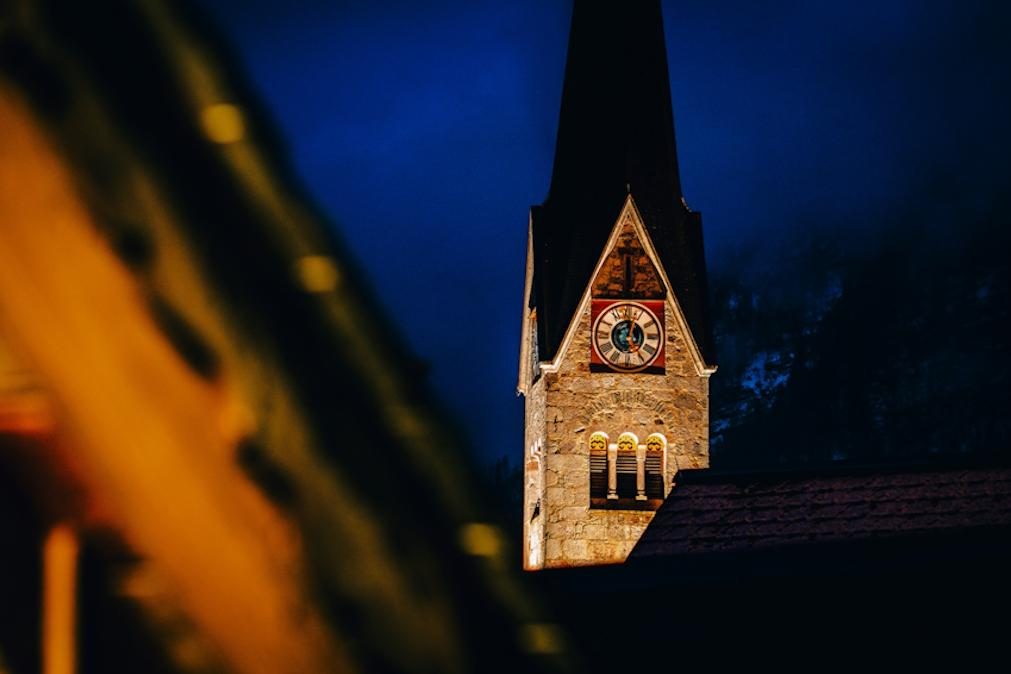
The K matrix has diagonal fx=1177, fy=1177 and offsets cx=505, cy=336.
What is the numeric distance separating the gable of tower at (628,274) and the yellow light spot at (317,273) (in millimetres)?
21246

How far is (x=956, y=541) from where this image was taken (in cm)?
675

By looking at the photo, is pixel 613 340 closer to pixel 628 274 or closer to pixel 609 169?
pixel 628 274

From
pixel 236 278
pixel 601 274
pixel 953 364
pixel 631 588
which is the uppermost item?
pixel 953 364

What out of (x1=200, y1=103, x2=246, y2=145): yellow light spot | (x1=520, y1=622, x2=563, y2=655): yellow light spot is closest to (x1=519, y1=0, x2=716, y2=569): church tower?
(x1=520, y1=622, x2=563, y2=655): yellow light spot

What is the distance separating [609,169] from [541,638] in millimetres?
23145

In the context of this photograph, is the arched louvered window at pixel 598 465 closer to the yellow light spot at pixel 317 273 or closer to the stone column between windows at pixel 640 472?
the stone column between windows at pixel 640 472

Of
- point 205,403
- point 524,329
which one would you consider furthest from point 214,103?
point 524,329

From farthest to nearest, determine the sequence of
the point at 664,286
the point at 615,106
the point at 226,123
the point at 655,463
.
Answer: the point at 615,106, the point at 664,286, the point at 655,463, the point at 226,123

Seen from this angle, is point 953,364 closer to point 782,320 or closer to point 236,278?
point 782,320

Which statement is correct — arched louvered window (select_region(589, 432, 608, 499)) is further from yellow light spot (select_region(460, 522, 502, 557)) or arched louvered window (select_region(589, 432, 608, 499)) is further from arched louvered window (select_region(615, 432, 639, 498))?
yellow light spot (select_region(460, 522, 502, 557))

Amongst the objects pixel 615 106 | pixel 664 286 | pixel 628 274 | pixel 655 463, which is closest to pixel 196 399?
pixel 655 463

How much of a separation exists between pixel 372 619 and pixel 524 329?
24932 mm

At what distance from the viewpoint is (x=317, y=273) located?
1.09 metres

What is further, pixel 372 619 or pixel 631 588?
pixel 631 588
